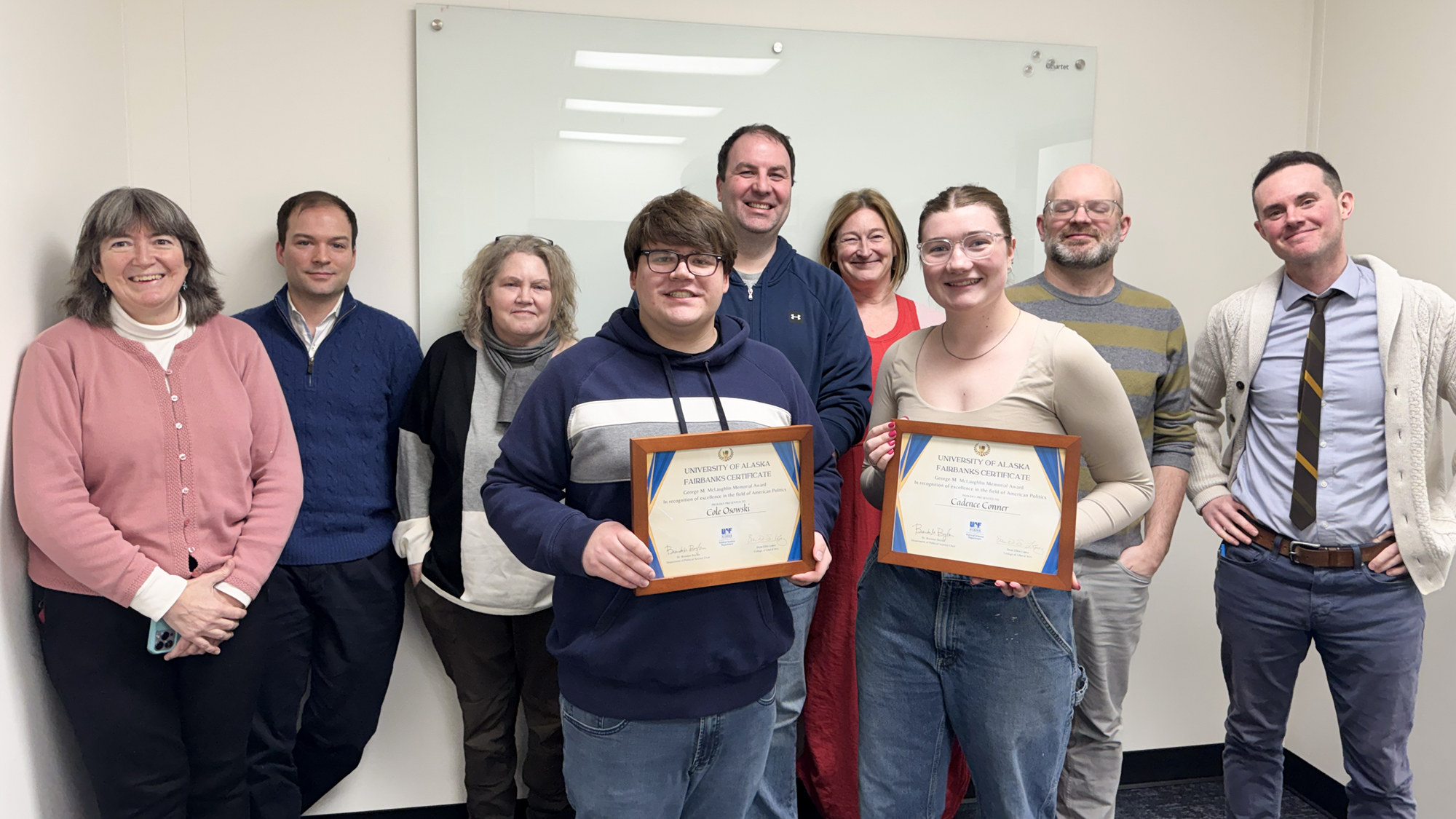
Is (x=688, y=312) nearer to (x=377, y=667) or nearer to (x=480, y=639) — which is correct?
(x=480, y=639)

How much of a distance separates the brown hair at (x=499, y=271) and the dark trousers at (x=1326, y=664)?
6.21 ft

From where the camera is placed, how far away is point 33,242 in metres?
2.04

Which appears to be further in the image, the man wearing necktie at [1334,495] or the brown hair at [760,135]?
the brown hair at [760,135]

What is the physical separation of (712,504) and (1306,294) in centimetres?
170

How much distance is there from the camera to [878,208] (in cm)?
283

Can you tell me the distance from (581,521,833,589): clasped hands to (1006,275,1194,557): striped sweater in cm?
136

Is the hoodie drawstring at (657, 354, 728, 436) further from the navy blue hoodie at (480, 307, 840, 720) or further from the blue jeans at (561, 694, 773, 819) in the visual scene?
the blue jeans at (561, 694, 773, 819)

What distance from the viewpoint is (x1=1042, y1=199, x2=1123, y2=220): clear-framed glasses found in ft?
7.79

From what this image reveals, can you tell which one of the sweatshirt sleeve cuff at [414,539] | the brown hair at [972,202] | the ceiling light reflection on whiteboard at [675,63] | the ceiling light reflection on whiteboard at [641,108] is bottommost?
the sweatshirt sleeve cuff at [414,539]

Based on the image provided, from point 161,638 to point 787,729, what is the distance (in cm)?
141

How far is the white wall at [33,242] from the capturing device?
1920mm

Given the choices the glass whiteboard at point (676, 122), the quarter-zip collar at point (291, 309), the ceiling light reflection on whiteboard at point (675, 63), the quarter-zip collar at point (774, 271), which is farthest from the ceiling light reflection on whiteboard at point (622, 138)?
the quarter-zip collar at point (291, 309)

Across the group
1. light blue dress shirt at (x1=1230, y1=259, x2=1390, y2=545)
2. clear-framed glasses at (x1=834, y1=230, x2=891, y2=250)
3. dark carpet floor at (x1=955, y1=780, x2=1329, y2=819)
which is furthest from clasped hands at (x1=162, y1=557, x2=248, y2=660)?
light blue dress shirt at (x1=1230, y1=259, x2=1390, y2=545)

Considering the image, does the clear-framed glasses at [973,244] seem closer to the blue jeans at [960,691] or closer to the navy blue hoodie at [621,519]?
the navy blue hoodie at [621,519]
